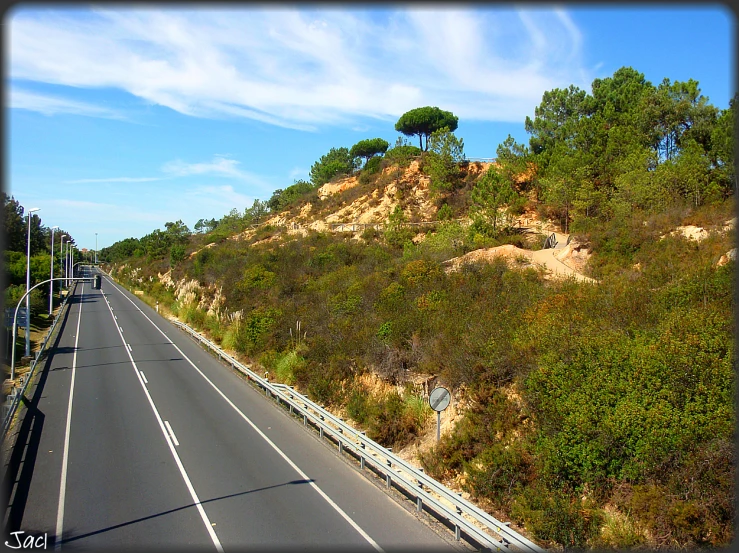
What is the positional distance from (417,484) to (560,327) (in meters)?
5.55

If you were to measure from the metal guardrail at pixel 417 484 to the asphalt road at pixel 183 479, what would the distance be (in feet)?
1.32

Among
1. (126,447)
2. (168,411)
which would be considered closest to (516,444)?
(126,447)

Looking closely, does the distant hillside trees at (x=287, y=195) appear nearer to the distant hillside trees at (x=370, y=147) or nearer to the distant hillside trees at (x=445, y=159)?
the distant hillside trees at (x=370, y=147)

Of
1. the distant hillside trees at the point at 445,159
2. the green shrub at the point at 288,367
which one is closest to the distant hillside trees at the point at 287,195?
the distant hillside trees at the point at 445,159

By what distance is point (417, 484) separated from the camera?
1090cm

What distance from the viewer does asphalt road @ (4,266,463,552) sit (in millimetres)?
9016

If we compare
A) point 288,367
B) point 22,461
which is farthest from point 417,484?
point 288,367

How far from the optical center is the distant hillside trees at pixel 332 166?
269ft

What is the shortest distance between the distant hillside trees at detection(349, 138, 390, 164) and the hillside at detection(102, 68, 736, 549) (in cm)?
3922

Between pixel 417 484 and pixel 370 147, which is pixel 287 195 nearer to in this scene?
pixel 370 147

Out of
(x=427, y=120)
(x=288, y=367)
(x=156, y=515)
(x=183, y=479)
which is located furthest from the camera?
(x=427, y=120)

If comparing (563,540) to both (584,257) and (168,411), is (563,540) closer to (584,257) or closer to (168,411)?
(168,411)

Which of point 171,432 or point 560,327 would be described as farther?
point 171,432

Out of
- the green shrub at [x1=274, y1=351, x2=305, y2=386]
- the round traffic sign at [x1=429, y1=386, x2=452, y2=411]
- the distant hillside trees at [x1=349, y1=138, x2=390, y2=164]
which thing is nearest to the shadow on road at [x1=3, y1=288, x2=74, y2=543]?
the round traffic sign at [x1=429, y1=386, x2=452, y2=411]
